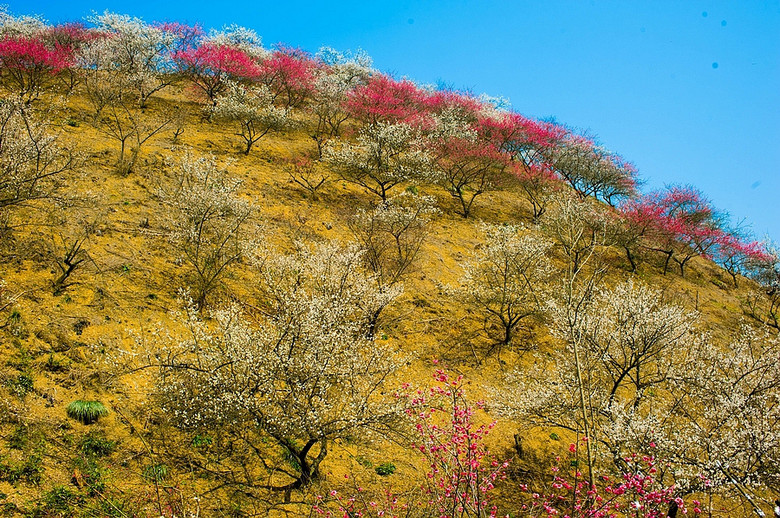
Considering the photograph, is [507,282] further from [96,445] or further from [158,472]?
[96,445]

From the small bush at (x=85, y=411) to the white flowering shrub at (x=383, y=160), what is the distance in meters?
19.6

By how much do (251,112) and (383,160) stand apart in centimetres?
937

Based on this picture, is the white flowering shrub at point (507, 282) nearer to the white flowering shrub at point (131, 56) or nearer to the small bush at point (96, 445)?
the small bush at point (96, 445)

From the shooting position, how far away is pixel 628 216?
2978 centimetres

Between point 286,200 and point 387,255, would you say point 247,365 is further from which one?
point 286,200

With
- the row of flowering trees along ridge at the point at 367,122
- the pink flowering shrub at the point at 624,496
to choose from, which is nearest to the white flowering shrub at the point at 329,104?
the row of flowering trees along ridge at the point at 367,122

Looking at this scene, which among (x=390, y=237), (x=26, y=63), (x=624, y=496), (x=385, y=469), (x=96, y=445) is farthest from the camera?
(x=26, y=63)

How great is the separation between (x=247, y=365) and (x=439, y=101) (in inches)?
1492

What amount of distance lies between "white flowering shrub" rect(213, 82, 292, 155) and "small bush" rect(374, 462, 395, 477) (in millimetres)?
22792

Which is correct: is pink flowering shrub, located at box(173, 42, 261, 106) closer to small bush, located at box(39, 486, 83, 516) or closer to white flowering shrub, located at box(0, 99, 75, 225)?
white flowering shrub, located at box(0, 99, 75, 225)

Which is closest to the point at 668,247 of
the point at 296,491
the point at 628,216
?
the point at 628,216

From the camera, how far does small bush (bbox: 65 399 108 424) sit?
9.44 m

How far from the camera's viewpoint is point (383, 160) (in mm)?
27281

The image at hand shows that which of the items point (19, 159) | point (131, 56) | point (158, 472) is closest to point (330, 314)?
point (158, 472)
